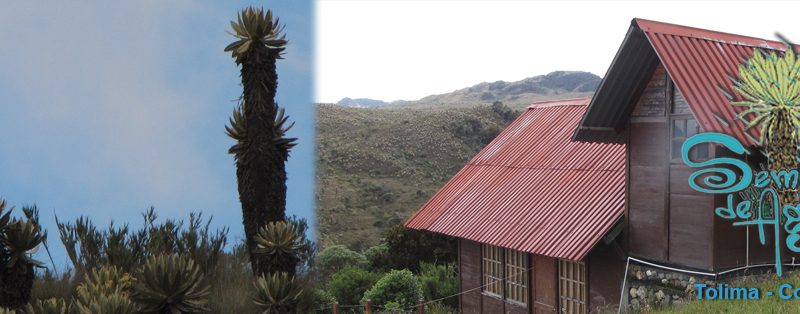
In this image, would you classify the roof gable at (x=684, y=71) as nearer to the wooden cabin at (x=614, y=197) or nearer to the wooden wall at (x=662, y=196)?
the wooden cabin at (x=614, y=197)

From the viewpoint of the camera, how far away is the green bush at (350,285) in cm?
2309

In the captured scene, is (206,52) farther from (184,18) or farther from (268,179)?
(268,179)

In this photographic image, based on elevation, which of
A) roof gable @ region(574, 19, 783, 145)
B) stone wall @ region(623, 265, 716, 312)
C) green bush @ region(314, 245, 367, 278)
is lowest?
green bush @ region(314, 245, 367, 278)

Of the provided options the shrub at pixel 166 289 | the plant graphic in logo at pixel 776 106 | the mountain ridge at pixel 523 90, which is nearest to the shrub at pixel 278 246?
the shrub at pixel 166 289

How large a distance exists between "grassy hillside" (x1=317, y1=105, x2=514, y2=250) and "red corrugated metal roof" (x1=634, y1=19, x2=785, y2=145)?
27.6 meters

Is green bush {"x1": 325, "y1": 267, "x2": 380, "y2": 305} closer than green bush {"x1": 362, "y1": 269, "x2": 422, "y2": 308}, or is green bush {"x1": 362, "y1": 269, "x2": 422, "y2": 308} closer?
green bush {"x1": 362, "y1": 269, "x2": 422, "y2": 308}

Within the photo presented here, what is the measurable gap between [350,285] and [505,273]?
7102mm

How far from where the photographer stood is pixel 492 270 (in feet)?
60.2

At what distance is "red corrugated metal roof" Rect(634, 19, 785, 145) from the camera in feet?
39.2

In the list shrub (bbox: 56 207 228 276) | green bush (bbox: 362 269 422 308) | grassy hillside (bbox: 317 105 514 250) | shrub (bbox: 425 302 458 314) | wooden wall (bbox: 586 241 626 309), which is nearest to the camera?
shrub (bbox: 56 207 228 276)

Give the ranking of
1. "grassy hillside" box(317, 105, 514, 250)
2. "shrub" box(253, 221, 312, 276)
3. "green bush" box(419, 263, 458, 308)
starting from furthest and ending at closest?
"grassy hillside" box(317, 105, 514, 250) → "green bush" box(419, 263, 458, 308) → "shrub" box(253, 221, 312, 276)

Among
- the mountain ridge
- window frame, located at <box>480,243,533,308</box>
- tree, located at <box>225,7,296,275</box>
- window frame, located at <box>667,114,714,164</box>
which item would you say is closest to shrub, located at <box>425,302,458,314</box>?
window frame, located at <box>480,243,533,308</box>

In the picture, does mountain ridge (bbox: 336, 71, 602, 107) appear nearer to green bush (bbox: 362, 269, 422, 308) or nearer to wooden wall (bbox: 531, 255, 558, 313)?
green bush (bbox: 362, 269, 422, 308)

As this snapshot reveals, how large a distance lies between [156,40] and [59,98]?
7.83 feet
